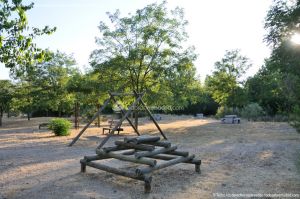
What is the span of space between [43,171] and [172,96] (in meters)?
10.5

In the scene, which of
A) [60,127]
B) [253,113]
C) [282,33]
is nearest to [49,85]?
[60,127]

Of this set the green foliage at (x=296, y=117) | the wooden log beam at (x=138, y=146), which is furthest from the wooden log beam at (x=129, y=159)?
the green foliage at (x=296, y=117)

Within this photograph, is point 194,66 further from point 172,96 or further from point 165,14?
point 165,14

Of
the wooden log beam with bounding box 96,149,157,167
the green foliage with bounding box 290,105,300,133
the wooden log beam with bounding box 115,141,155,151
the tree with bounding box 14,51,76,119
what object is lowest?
the wooden log beam with bounding box 96,149,157,167

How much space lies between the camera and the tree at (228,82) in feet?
118

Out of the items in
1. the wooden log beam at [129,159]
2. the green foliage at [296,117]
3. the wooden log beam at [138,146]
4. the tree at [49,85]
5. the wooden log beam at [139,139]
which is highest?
the tree at [49,85]

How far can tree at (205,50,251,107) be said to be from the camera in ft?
118

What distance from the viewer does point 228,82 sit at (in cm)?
3641

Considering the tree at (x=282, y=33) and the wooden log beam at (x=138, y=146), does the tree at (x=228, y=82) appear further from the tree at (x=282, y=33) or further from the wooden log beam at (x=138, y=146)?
the wooden log beam at (x=138, y=146)

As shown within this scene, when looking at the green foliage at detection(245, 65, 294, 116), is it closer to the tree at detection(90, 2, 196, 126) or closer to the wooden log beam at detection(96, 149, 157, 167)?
the tree at detection(90, 2, 196, 126)

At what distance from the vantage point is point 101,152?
7.11 metres

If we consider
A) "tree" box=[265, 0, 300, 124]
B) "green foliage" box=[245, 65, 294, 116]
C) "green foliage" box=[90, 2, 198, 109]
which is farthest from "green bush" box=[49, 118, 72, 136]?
"green foliage" box=[245, 65, 294, 116]

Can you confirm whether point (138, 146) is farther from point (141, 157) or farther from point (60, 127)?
point (60, 127)

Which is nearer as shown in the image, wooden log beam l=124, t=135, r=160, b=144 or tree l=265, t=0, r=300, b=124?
wooden log beam l=124, t=135, r=160, b=144
